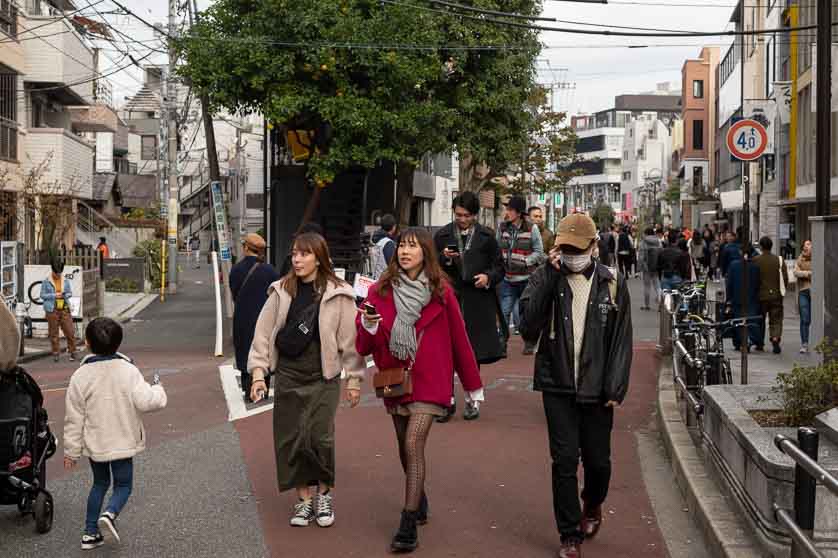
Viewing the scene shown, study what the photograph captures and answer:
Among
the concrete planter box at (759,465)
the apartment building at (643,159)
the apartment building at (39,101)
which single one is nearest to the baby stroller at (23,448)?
the concrete planter box at (759,465)

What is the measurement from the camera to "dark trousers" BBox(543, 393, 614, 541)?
19.6ft

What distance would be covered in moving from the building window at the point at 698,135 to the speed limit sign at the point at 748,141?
7362cm

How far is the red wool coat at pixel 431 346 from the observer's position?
250 inches

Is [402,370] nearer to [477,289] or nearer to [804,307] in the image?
[477,289]

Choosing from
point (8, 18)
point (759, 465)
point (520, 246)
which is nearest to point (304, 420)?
point (759, 465)

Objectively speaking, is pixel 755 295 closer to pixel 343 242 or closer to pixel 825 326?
pixel 825 326

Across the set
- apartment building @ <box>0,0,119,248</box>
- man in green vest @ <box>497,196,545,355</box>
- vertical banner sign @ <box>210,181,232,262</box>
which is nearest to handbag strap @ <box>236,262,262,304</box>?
man in green vest @ <box>497,196,545,355</box>

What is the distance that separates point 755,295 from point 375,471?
915cm

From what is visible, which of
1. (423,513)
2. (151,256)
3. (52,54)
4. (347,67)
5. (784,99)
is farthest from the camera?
(151,256)

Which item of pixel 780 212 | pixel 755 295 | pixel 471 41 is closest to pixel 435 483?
pixel 755 295

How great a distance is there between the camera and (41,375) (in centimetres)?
1636

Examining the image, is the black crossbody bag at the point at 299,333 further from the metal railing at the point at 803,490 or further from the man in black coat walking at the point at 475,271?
the man in black coat walking at the point at 475,271

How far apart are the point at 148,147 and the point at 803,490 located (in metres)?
79.2

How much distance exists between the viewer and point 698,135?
277 feet
